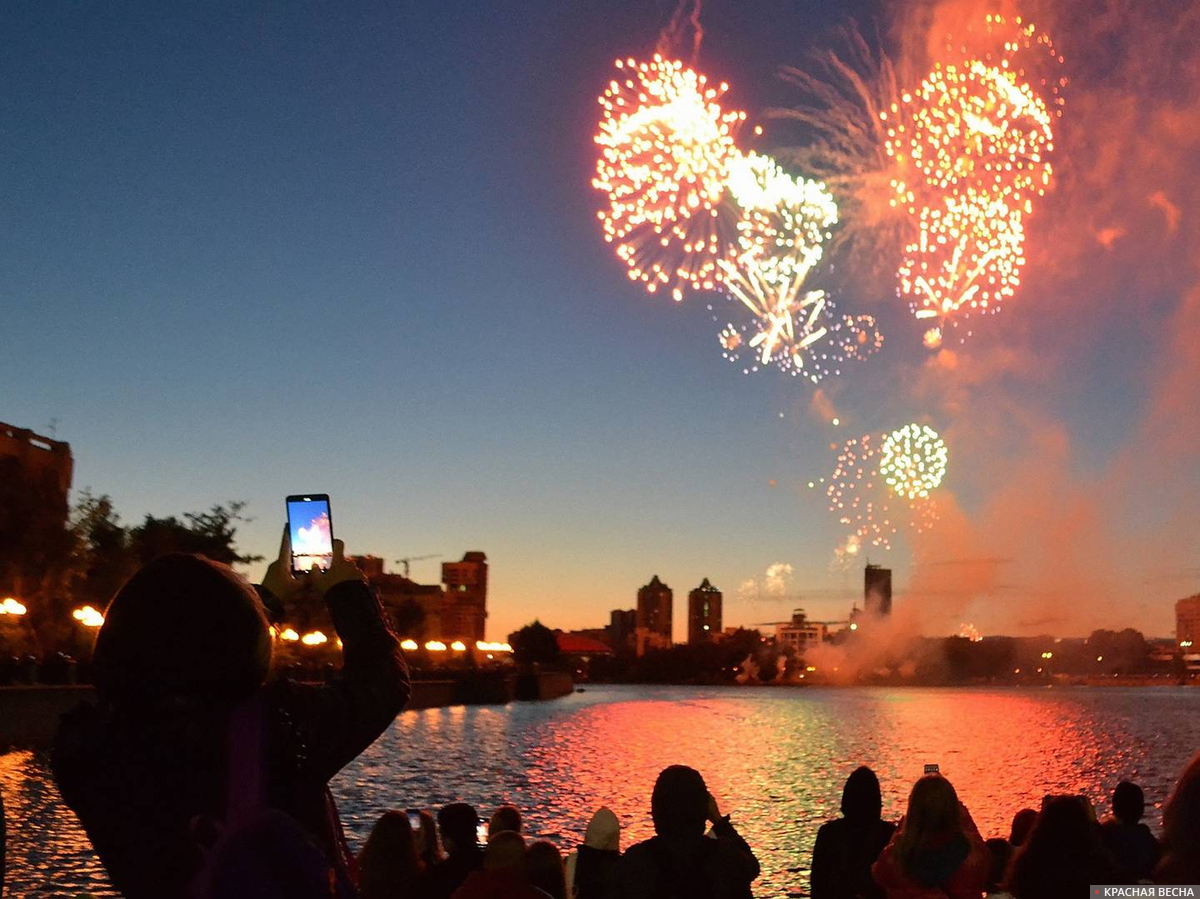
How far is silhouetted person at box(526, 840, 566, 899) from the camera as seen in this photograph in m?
7.38

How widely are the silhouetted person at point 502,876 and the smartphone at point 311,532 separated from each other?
3.18 m

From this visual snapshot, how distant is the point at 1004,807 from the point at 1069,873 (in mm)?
41532

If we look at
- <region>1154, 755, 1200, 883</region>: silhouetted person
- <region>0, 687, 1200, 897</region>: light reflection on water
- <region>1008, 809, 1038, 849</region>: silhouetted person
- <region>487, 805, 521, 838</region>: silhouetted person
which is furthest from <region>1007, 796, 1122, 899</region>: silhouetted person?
<region>0, 687, 1200, 897</region>: light reflection on water

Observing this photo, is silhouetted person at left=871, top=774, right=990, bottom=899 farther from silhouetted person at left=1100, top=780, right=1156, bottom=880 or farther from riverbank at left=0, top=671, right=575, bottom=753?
riverbank at left=0, top=671, right=575, bottom=753

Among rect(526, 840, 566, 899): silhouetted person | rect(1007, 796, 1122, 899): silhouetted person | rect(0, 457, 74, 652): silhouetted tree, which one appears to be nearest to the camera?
rect(1007, 796, 1122, 899): silhouetted person

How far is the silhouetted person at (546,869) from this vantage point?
290 inches

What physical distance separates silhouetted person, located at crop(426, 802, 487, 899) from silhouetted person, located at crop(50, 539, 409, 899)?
4942 millimetres

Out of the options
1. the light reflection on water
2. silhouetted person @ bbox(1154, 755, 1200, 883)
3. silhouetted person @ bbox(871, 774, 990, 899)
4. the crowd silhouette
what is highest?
the crowd silhouette

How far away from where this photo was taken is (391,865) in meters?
7.09

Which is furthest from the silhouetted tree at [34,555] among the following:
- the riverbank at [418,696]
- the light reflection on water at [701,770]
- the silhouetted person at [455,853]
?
the silhouetted person at [455,853]

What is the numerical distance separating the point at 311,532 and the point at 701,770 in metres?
59.3

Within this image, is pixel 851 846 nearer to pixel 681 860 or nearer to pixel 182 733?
pixel 681 860

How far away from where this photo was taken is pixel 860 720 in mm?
131875

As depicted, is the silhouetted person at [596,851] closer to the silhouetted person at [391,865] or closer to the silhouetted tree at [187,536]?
the silhouetted person at [391,865]
